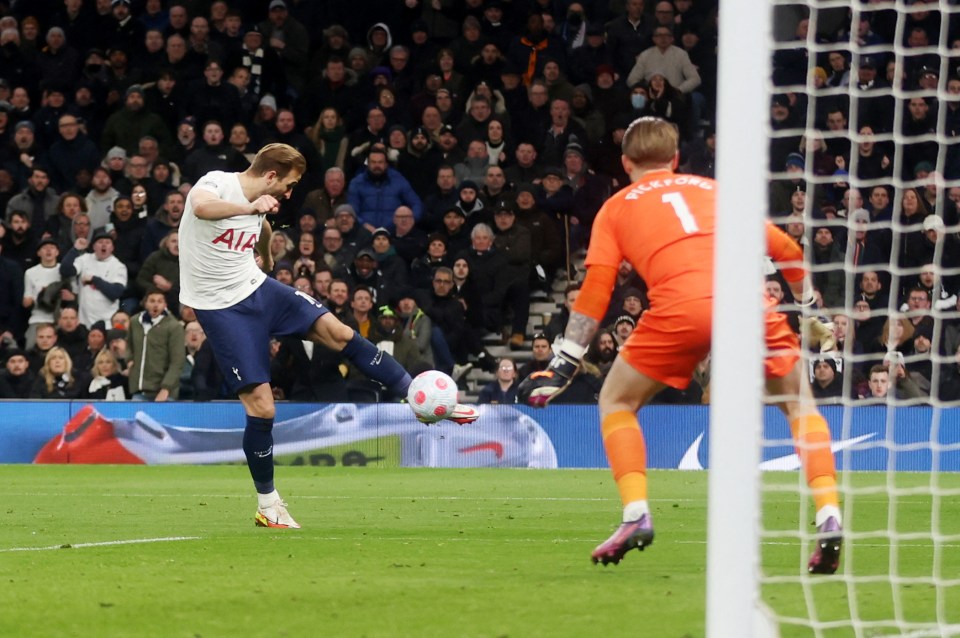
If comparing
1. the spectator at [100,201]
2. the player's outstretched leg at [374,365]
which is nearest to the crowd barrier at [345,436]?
the spectator at [100,201]

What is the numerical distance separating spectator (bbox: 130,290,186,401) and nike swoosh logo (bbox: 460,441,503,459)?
11.1 feet

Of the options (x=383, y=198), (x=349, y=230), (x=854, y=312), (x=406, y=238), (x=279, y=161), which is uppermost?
(x=279, y=161)

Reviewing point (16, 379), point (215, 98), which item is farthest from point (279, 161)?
point (215, 98)

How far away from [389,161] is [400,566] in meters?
13.0

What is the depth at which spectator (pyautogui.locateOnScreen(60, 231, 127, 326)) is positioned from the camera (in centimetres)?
1847

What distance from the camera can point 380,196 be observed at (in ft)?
62.9

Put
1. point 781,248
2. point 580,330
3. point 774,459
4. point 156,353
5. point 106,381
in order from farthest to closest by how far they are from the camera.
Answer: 1. point 106,381
2. point 156,353
3. point 774,459
4. point 580,330
5. point 781,248

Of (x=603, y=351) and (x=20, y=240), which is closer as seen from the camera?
(x=603, y=351)

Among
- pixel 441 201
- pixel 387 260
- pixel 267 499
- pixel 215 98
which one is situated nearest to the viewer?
pixel 267 499

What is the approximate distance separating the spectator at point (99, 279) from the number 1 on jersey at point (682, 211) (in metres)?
12.7

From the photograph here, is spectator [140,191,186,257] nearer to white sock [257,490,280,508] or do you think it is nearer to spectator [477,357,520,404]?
spectator [477,357,520,404]

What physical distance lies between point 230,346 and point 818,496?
3.75 metres

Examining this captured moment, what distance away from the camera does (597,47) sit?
2016cm

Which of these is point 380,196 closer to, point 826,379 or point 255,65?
point 255,65
